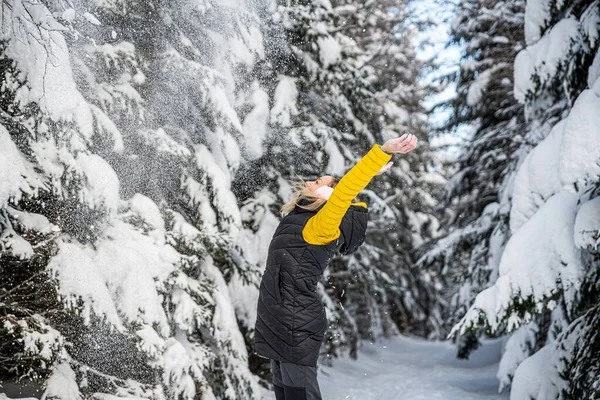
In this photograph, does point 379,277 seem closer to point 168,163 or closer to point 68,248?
point 168,163

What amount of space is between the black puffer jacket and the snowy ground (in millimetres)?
4082

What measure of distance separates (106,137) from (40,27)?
50.1 inches

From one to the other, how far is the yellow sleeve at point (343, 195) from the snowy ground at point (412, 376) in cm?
451

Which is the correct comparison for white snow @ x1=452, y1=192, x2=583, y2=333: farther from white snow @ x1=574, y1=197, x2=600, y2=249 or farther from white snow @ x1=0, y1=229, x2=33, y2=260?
white snow @ x1=0, y1=229, x2=33, y2=260

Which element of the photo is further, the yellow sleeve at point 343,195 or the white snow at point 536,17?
the white snow at point 536,17

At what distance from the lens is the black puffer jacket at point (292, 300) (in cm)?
347

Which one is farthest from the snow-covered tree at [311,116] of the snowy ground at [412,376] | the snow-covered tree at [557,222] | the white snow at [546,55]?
the white snow at [546,55]

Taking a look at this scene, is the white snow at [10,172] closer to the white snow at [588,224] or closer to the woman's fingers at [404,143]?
the woman's fingers at [404,143]

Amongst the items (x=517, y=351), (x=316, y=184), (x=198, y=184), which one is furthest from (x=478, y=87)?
(x=316, y=184)

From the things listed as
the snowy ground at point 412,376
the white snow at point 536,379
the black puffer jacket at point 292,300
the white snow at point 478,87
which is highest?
the white snow at point 478,87

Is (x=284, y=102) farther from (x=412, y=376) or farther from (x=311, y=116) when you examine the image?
(x=412, y=376)

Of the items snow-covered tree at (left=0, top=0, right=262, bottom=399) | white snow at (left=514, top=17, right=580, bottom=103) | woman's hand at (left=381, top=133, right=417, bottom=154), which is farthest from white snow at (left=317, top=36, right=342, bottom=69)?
woman's hand at (left=381, top=133, right=417, bottom=154)

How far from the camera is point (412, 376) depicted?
10.1 meters

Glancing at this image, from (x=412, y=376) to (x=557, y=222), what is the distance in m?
6.33
